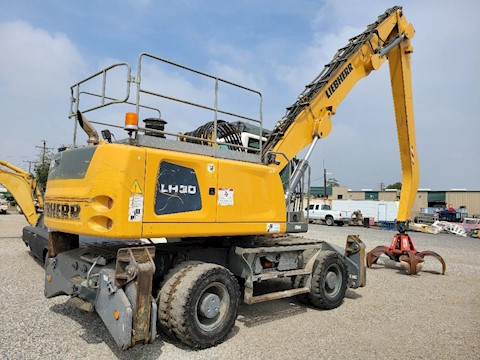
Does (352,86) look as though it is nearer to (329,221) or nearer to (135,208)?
(135,208)

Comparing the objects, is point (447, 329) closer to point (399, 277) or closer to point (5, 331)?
point (399, 277)

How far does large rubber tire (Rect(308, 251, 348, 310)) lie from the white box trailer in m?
26.5

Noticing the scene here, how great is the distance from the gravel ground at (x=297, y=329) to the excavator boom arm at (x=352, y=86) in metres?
2.46

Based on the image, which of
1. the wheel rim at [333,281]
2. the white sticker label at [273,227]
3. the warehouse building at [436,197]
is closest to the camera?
the white sticker label at [273,227]

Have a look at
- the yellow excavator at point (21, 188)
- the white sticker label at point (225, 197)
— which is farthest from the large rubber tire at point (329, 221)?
the white sticker label at point (225, 197)

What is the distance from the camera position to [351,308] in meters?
6.75

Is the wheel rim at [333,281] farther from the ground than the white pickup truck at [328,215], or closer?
closer

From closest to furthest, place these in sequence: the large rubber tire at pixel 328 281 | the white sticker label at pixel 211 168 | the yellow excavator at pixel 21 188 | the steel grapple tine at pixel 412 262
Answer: the white sticker label at pixel 211 168 < the large rubber tire at pixel 328 281 < the steel grapple tine at pixel 412 262 < the yellow excavator at pixel 21 188

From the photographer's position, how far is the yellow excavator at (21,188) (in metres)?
12.9

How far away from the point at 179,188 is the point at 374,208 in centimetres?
3035

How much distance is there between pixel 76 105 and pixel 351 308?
558 centimetres

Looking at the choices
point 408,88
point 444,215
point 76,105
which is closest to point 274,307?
point 76,105

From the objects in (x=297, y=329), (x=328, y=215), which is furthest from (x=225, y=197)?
(x=328, y=215)

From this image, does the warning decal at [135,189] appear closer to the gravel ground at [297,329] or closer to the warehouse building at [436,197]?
the gravel ground at [297,329]
